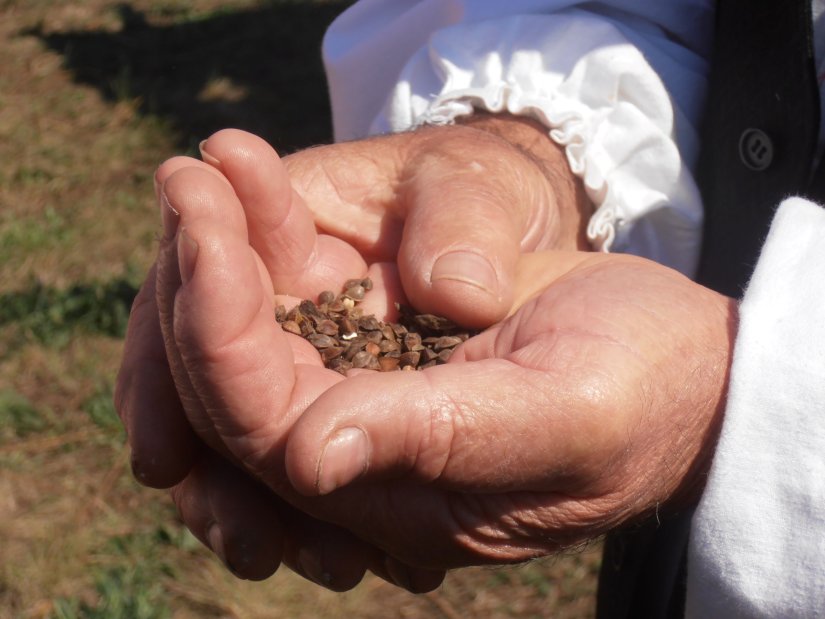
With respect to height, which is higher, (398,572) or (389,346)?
(389,346)

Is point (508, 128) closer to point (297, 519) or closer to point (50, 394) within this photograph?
point (297, 519)

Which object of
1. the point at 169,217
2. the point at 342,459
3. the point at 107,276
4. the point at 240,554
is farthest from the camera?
the point at 107,276

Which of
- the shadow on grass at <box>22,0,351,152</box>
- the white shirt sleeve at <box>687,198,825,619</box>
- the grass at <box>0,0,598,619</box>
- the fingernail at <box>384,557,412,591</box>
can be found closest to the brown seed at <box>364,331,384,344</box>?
→ the fingernail at <box>384,557,412,591</box>

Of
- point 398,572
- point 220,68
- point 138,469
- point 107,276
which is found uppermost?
point 138,469

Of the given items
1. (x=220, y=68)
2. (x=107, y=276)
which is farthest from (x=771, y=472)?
(x=220, y=68)

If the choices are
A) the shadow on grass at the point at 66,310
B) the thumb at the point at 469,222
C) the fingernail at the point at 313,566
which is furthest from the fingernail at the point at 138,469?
the shadow on grass at the point at 66,310

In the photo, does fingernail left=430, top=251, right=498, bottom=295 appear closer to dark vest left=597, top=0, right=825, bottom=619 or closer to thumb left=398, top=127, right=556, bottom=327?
thumb left=398, top=127, right=556, bottom=327

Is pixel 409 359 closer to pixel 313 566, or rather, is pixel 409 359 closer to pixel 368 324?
pixel 368 324
